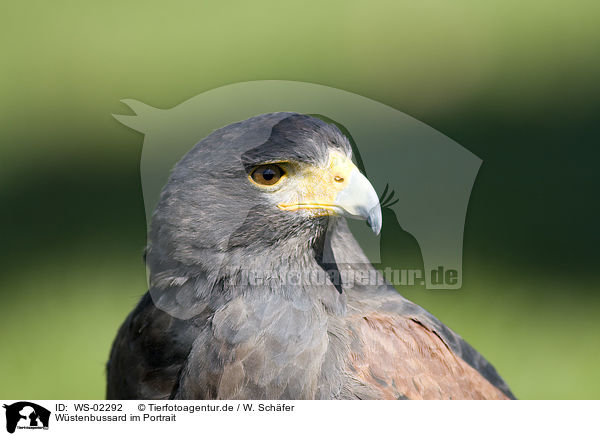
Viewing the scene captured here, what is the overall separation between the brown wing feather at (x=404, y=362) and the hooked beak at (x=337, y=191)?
1.37 feet

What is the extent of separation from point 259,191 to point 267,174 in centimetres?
6

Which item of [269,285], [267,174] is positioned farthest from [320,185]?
[269,285]

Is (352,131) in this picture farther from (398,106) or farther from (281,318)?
(398,106)

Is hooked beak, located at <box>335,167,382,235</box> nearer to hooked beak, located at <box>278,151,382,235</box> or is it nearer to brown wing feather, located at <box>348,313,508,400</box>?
hooked beak, located at <box>278,151,382,235</box>

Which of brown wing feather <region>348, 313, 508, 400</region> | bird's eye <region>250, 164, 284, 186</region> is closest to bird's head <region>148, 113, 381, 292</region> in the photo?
bird's eye <region>250, 164, 284, 186</region>

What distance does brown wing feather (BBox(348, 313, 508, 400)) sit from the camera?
2385 mm

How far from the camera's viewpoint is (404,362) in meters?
2.46

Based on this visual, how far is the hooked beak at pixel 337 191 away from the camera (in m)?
2.27

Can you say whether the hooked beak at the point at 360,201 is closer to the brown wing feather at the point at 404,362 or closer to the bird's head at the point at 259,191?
the bird's head at the point at 259,191
